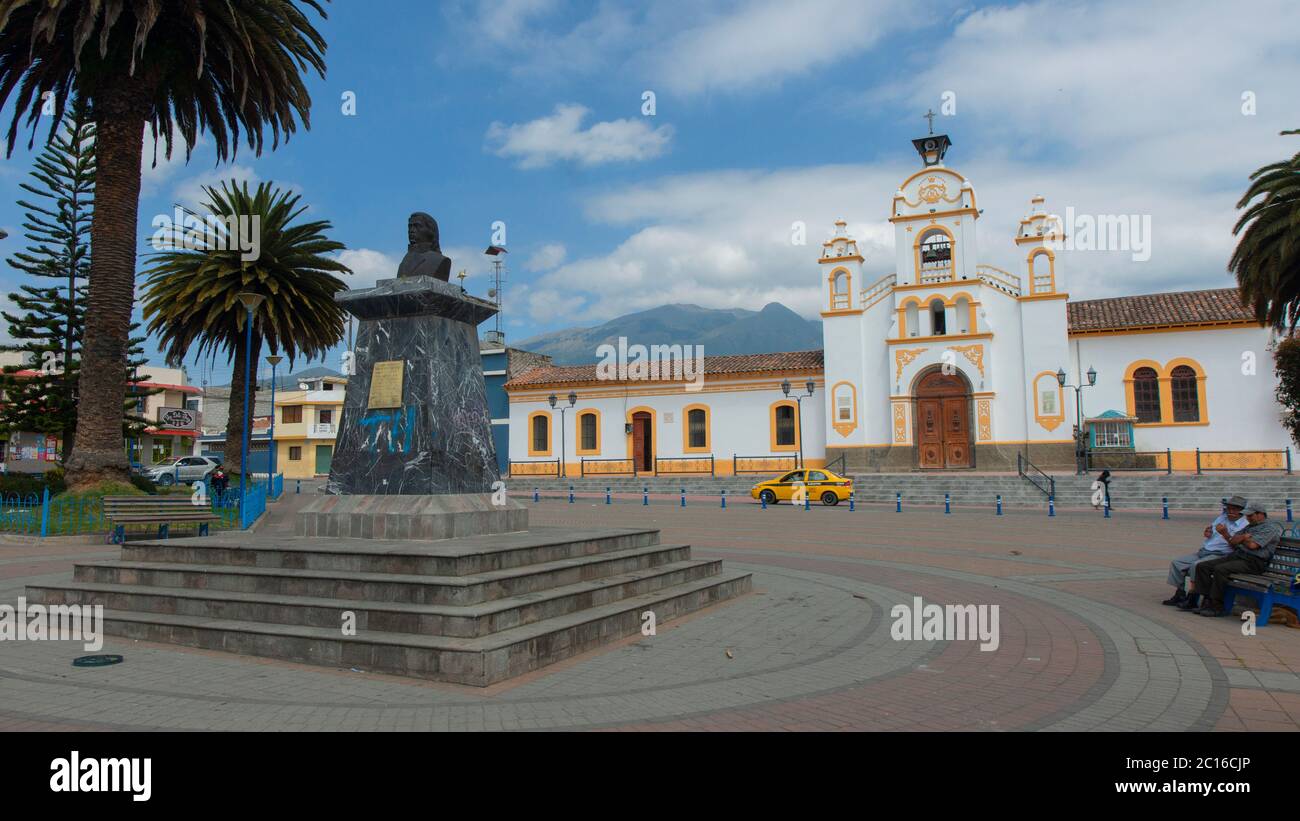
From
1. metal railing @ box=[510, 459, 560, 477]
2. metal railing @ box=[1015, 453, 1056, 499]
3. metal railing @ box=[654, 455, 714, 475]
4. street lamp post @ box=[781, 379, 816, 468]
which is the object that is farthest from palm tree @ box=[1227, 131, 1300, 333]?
metal railing @ box=[510, 459, 560, 477]

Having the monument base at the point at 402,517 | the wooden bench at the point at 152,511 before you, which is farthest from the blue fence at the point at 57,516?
the monument base at the point at 402,517

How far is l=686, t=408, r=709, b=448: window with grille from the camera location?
35.6 meters

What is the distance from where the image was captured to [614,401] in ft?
121

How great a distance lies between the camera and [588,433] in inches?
1478

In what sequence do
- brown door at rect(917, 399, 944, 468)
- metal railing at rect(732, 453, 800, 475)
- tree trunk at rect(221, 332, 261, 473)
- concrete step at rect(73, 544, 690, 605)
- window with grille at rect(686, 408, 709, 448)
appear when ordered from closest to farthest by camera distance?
concrete step at rect(73, 544, 690, 605) → tree trunk at rect(221, 332, 261, 473) → brown door at rect(917, 399, 944, 468) → metal railing at rect(732, 453, 800, 475) → window with grille at rect(686, 408, 709, 448)

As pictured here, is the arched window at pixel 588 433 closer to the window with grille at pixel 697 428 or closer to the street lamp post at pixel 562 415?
the street lamp post at pixel 562 415

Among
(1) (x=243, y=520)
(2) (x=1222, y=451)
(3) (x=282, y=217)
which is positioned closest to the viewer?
(1) (x=243, y=520)

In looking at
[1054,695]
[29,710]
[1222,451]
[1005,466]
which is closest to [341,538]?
[29,710]

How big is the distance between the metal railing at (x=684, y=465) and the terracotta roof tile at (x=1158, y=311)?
Answer: 15.2 metres

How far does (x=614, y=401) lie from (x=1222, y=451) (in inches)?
922

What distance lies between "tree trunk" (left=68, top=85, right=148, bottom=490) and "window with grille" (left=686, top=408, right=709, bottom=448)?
22728mm

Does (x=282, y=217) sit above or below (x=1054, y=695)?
above

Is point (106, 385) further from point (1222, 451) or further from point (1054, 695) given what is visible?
point (1222, 451)

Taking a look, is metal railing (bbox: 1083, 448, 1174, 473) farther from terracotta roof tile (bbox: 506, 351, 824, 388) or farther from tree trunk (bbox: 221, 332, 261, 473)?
tree trunk (bbox: 221, 332, 261, 473)
